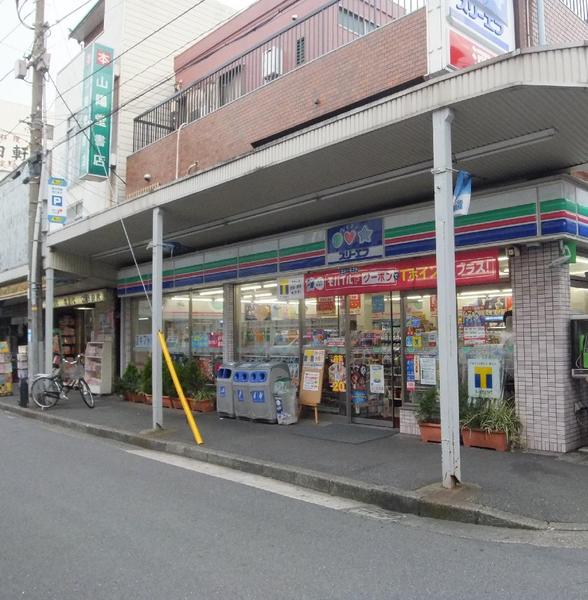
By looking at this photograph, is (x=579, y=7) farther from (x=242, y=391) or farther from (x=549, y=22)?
(x=242, y=391)

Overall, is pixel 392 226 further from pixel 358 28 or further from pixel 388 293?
pixel 358 28

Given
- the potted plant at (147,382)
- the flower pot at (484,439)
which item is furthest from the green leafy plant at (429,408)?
the potted plant at (147,382)

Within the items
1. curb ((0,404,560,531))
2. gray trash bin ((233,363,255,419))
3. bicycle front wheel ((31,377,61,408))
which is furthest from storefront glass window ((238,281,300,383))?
bicycle front wheel ((31,377,61,408))

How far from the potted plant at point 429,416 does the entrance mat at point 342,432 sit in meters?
0.74

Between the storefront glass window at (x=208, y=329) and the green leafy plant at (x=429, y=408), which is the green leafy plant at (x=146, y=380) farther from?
the green leafy plant at (x=429, y=408)

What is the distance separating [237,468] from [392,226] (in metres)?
4.42

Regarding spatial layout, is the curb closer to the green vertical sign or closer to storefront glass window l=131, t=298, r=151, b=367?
storefront glass window l=131, t=298, r=151, b=367

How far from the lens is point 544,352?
7.78 m

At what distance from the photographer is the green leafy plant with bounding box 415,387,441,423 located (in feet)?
28.0

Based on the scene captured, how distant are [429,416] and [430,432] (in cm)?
23

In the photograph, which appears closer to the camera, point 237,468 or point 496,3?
point 237,468

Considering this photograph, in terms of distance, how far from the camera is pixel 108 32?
56.3 ft

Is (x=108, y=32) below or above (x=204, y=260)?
above

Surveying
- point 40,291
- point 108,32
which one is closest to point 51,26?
point 108,32
